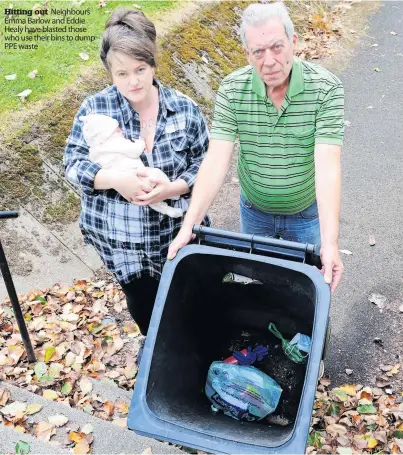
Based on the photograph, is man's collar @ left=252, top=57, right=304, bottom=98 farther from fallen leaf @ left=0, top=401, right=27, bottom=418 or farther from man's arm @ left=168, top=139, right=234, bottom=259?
fallen leaf @ left=0, top=401, right=27, bottom=418

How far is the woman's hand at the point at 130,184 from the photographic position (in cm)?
230

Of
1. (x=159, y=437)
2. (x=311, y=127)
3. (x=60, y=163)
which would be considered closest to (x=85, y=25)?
(x=60, y=163)

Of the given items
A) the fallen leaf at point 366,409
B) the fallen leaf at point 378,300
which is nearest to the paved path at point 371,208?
the fallen leaf at point 378,300

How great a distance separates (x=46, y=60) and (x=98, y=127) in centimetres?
305

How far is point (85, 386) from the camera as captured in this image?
3.04 m

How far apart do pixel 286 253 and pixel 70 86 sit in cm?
335

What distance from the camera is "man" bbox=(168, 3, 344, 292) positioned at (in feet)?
6.81

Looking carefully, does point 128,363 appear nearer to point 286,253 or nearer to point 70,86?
point 286,253

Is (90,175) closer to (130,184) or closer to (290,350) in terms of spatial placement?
(130,184)

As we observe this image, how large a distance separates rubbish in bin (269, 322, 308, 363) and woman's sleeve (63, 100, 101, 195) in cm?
103

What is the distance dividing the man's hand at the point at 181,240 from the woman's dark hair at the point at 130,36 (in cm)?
71

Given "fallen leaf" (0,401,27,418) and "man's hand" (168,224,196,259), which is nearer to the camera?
"man's hand" (168,224,196,259)

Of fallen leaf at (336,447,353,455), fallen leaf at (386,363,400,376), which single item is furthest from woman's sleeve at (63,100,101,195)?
fallen leaf at (386,363,400,376)

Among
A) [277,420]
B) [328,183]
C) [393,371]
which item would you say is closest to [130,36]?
[328,183]
